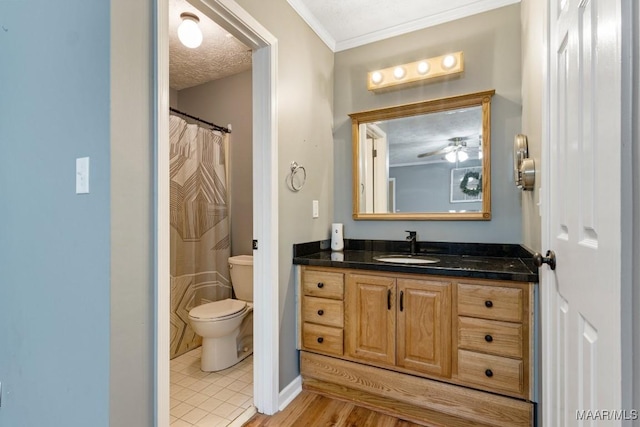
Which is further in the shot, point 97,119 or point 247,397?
point 247,397

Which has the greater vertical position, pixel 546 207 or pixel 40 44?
pixel 40 44

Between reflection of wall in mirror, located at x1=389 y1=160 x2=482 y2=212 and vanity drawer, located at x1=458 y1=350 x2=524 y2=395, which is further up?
reflection of wall in mirror, located at x1=389 y1=160 x2=482 y2=212

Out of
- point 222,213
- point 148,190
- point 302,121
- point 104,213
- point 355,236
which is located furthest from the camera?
point 222,213

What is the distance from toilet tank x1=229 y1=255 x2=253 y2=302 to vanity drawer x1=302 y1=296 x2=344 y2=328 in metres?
0.84

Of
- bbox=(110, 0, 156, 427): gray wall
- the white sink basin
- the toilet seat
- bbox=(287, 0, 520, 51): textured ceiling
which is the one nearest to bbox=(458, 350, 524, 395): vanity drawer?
the white sink basin

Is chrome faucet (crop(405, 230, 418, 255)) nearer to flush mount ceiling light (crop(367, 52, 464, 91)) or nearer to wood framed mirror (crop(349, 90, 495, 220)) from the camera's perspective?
wood framed mirror (crop(349, 90, 495, 220))

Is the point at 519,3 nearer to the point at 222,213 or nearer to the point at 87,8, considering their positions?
the point at 87,8

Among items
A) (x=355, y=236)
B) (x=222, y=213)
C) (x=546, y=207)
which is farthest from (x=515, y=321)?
(x=222, y=213)

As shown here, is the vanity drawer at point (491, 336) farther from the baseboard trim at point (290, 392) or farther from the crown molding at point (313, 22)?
the crown molding at point (313, 22)

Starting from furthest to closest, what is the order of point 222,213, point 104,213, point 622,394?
point 222,213, point 104,213, point 622,394

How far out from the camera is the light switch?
0.97 m

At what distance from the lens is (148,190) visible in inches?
41.0

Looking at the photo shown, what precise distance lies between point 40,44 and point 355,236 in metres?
2.00

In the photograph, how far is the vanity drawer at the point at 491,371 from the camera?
4.52 ft
